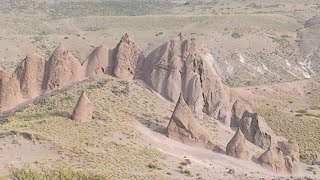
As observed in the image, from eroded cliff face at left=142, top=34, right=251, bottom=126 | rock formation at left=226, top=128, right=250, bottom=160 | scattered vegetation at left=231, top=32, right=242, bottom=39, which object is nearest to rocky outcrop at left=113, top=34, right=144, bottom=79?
eroded cliff face at left=142, top=34, right=251, bottom=126

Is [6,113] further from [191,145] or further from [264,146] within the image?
[264,146]

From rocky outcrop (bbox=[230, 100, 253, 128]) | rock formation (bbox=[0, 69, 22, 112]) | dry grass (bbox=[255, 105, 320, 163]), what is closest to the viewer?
rock formation (bbox=[0, 69, 22, 112])

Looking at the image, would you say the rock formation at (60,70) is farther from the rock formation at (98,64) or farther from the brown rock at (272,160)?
the brown rock at (272,160)

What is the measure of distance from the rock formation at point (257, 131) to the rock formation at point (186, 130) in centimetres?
825

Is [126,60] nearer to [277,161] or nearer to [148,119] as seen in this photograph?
[148,119]

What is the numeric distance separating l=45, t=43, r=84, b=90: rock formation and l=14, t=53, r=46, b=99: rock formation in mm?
640

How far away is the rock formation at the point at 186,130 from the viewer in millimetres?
43594

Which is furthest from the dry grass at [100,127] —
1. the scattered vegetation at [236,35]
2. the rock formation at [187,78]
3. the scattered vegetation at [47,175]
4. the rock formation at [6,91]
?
the scattered vegetation at [236,35]

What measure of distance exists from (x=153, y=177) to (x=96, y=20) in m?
124

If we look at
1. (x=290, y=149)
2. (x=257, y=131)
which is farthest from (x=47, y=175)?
(x=257, y=131)

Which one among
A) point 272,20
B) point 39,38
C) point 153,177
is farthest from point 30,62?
point 272,20

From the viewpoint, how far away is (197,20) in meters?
148

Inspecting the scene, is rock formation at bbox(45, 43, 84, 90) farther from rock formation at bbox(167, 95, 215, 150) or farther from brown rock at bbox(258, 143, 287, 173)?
brown rock at bbox(258, 143, 287, 173)

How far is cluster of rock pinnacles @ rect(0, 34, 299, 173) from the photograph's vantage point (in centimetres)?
4912
